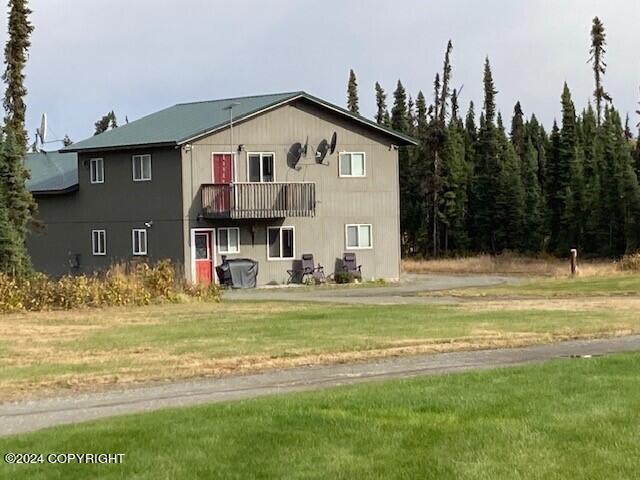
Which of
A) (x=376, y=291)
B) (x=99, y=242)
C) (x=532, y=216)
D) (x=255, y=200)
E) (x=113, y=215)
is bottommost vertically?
(x=376, y=291)

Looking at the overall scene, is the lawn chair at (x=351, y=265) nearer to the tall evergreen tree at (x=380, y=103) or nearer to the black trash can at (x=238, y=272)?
the black trash can at (x=238, y=272)

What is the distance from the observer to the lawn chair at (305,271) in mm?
41562

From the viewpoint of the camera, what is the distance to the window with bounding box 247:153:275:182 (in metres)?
41.1

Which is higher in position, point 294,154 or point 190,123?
point 190,123

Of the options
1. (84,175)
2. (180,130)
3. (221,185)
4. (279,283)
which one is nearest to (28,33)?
(84,175)

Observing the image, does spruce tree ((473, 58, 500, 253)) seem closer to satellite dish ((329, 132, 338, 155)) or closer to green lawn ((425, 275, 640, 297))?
satellite dish ((329, 132, 338, 155))

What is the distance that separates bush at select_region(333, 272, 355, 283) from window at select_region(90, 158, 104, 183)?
10.6 m

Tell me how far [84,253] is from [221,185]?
833 cm

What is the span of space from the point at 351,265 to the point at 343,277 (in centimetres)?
100

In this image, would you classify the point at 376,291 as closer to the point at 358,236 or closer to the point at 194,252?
the point at 358,236

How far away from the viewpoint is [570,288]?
3356 centimetres

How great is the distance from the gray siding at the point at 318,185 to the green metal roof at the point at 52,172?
7.95 meters

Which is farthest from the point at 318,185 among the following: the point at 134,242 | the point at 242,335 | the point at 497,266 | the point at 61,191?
the point at 242,335

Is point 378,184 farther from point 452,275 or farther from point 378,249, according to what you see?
point 452,275
